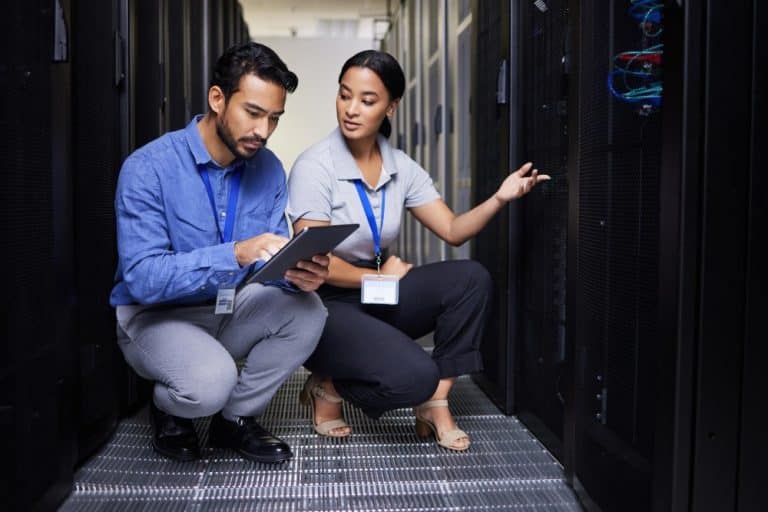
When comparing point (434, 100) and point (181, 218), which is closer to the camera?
point (181, 218)

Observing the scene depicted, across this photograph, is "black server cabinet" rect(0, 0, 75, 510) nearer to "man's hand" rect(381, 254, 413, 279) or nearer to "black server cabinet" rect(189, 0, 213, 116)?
"man's hand" rect(381, 254, 413, 279)

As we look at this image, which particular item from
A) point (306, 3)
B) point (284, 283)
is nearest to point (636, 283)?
point (284, 283)

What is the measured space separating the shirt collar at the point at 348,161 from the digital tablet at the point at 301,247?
48 cm

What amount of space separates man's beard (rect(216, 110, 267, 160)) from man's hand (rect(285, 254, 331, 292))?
1.05 ft

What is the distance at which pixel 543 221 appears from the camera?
2.27 m

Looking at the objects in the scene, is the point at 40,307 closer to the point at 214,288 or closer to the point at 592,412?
the point at 214,288

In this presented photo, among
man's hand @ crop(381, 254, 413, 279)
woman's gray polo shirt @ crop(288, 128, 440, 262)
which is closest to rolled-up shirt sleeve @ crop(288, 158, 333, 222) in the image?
woman's gray polo shirt @ crop(288, 128, 440, 262)

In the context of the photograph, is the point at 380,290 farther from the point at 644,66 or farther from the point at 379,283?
the point at 644,66

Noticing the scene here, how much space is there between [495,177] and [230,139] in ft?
3.44

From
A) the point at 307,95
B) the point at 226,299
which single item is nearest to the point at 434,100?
the point at 226,299

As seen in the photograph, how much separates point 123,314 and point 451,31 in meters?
3.55

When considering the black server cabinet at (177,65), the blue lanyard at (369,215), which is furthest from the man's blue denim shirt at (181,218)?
the black server cabinet at (177,65)

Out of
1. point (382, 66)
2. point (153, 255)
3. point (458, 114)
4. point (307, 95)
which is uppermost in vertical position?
point (307, 95)

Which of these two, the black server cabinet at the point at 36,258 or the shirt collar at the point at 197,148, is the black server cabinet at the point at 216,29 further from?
the black server cabinet at the point at 36,258
